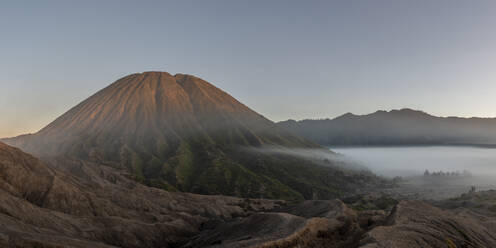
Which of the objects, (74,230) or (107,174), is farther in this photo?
(107,174)

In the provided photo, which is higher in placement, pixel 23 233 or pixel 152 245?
pixel 23 233

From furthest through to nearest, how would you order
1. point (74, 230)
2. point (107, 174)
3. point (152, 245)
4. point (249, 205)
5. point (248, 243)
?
point (107, 174), point (249, 205), point (152, 245), point (74, 230), point (248, 243)

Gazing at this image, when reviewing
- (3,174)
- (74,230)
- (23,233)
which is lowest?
(74,230)

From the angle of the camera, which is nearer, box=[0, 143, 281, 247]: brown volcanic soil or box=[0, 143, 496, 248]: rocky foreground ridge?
box=[0, 143, 496, 248]: rocky foreground ridge

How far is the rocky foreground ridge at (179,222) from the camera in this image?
4309 cm

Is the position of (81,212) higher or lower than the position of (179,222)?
higher

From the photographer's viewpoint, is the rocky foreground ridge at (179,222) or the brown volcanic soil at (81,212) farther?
the brown volcanic soil at (81,212)

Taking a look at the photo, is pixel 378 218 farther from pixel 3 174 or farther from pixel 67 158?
pixel 67 158

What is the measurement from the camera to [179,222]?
83125mm

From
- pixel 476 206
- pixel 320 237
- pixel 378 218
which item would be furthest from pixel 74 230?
pixel 476 206

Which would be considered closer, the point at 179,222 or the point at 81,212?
the point at 81,212

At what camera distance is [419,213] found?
52.6 meters

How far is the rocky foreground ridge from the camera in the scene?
4309 centimetres

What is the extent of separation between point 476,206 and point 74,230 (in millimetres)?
111221
